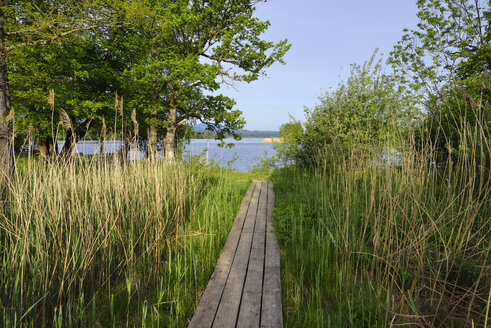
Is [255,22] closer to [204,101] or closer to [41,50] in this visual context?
[204,101]

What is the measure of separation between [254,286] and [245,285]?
9 cm

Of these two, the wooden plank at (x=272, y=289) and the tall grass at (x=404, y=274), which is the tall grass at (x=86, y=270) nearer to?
the wooden plank at (x=272, y=289)

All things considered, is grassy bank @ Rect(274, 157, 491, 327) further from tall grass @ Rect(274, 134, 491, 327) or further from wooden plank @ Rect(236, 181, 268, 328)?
wooden plank @ Rect(236, 181, 268, 328)

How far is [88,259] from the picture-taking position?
211 cm

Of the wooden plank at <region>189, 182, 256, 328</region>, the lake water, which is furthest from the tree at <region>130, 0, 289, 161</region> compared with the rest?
the wooden plank at <region>189, 182, 256, 328</region>

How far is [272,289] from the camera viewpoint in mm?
2170

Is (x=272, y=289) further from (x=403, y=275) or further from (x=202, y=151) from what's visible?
(x=202, y=151)

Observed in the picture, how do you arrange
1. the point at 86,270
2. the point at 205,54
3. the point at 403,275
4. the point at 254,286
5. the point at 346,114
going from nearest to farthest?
the point at 403,275 < the point at 86,270 < the point at 254,286 < the point at 346,114 < the point at 205,54

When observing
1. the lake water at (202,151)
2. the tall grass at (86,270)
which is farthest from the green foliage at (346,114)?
the tall grass at (86,270)

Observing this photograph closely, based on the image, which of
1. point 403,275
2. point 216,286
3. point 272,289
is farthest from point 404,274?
point 216,286

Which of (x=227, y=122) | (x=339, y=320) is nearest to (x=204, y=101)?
(x=227, y=122)

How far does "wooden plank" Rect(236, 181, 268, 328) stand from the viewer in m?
1.79

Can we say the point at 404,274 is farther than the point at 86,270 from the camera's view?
No

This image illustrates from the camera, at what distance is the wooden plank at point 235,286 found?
180 cm
